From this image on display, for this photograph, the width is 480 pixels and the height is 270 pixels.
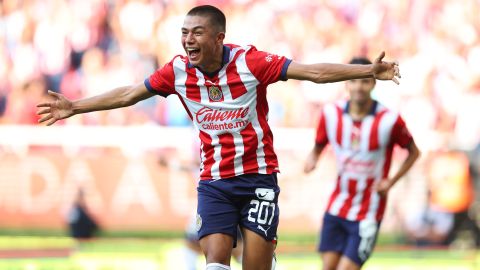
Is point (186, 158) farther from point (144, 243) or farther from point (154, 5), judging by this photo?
point (154, 5)

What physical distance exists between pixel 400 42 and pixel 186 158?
389 cm

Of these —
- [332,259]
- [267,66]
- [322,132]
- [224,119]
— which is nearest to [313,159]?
[322,132]

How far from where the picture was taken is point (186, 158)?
1429 cm

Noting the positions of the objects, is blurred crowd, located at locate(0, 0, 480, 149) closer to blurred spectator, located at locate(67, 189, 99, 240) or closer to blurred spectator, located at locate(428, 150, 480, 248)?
blurred spectator, located at locate(428, 150, 480, 248)

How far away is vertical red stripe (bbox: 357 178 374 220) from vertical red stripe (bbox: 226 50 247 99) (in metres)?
2.20

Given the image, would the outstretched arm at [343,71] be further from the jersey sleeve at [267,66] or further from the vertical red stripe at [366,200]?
the vertical red stripe at [366,200]

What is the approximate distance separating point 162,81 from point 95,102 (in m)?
0.48

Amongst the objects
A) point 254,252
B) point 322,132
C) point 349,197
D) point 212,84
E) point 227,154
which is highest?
point 212,84

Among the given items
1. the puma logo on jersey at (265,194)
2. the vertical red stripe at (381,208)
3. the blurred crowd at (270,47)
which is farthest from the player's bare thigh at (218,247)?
the blurred crowd at (270,47)

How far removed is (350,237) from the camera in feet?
26.9

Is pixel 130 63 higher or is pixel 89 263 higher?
pixel 130 63

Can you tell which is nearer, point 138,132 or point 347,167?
point 347,167

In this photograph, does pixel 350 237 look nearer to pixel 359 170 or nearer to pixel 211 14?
pixel 359 170

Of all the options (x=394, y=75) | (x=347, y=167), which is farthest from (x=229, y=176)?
(x=347, y=167)
